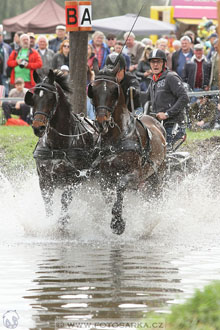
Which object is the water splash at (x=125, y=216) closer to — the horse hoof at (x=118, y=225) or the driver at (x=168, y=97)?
the horse hoof at (x=118, y=225)

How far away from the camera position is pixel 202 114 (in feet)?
55.7

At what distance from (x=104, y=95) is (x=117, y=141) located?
593mm

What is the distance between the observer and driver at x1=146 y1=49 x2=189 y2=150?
1140 centimetres

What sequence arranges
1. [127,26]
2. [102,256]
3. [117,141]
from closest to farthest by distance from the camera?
1. [102,256]
2. [117,141]
3. [127,26]

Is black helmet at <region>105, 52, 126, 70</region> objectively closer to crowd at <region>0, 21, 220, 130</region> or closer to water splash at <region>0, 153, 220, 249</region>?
water splash at <region>0, 153, 220, 249</region>

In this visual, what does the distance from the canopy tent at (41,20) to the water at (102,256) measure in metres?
Answer: 15.8

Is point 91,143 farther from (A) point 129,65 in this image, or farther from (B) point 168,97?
(A) point 129,65

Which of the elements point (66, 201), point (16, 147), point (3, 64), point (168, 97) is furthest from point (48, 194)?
point (3, 64)

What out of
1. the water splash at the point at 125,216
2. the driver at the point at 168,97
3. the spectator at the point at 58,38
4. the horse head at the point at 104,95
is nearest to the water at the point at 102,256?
the water splash at the point at 125,216

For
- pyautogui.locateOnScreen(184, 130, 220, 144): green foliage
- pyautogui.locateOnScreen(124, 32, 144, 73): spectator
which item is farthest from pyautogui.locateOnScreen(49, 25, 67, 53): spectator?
pyautogui.locateOnScreen(184, 130, 220, 144): green foliage

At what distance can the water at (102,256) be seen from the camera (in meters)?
6.38

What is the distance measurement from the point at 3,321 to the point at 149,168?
470cm

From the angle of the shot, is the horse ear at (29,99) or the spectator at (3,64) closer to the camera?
the horse ear at (29,99)

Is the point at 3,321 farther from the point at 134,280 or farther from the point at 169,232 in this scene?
the point at 169,232
